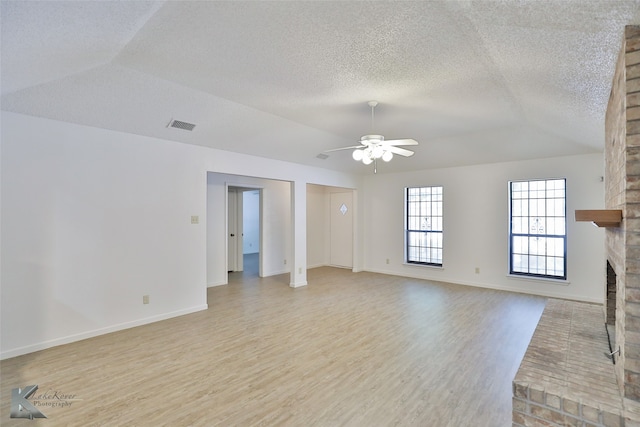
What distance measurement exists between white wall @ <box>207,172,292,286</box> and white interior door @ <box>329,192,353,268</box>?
60.8 inches

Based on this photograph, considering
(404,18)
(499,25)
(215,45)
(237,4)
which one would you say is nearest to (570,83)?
(499,25)

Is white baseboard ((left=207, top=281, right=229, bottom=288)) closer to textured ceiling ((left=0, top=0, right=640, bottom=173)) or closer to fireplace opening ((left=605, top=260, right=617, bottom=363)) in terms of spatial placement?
textured ceiling ((left=0, top=0, right=640, bottom=173))

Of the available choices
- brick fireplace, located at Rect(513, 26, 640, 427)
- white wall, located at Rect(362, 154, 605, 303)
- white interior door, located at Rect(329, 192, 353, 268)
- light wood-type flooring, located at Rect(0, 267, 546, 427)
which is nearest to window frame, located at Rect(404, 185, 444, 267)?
white wall, located at Rect(362, 154, 605, 303)

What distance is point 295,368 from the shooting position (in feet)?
9.91

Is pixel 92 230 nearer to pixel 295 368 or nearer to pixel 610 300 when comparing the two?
pixel 295 368

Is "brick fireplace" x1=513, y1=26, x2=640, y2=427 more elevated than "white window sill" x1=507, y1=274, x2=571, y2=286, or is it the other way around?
"brick fireplace" x1=513, y1=26, x2=640, y2=427

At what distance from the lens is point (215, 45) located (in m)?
2.49

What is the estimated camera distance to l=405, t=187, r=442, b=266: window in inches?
279

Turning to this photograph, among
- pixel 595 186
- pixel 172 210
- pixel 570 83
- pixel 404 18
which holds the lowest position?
pixel 172 210

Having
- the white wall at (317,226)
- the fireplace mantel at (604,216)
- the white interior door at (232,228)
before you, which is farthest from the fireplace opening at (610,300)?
the white interior door at (232,228)

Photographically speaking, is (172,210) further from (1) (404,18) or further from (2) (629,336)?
(2) (629,336)

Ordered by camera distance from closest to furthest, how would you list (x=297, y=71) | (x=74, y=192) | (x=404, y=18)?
(x=404, y=18) < (x=297, y=71) < (x=74, y=192)

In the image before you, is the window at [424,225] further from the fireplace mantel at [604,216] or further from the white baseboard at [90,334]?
the fireplace mantel at [604,216]

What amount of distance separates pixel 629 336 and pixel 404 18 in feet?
7.35
